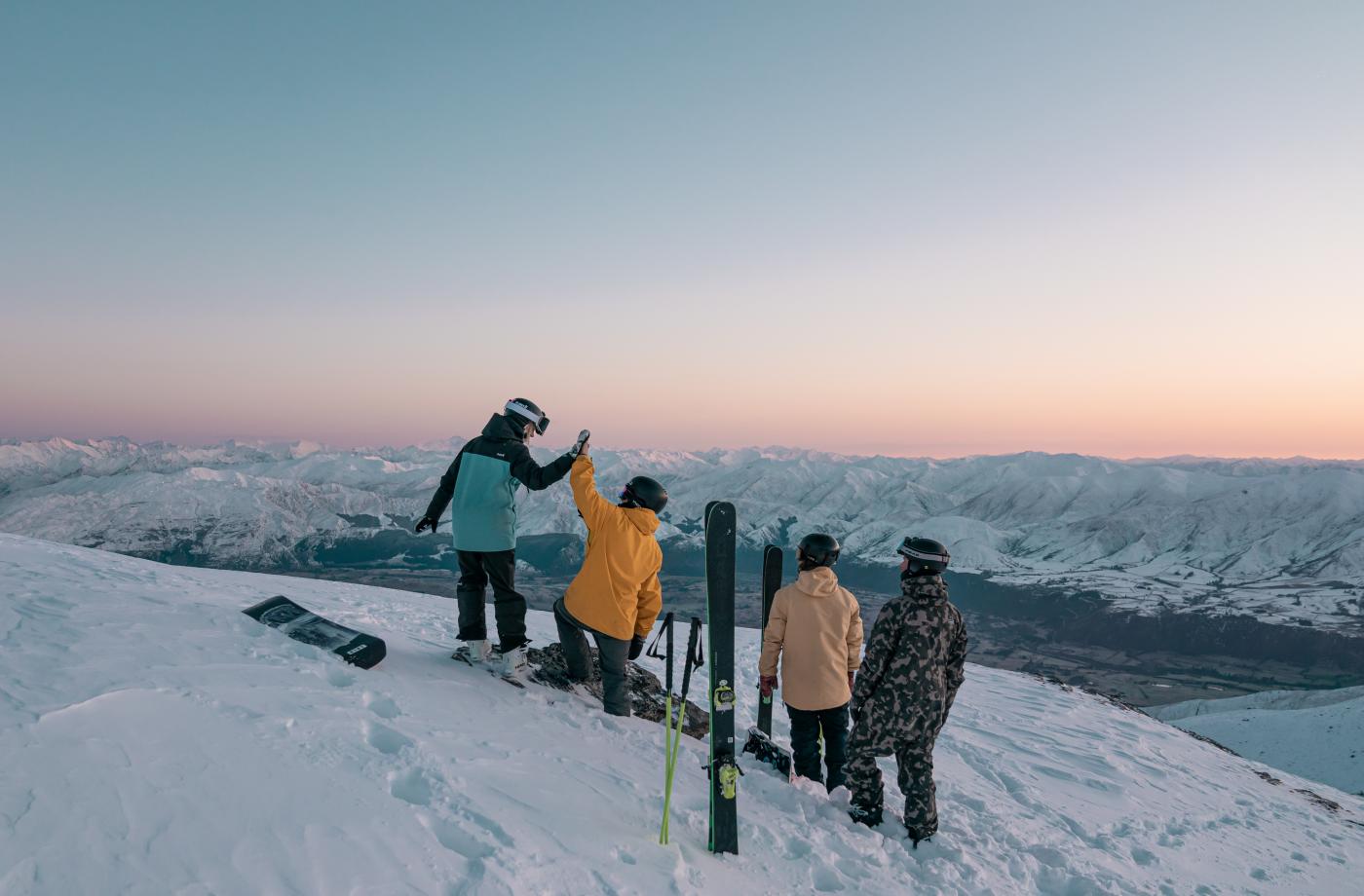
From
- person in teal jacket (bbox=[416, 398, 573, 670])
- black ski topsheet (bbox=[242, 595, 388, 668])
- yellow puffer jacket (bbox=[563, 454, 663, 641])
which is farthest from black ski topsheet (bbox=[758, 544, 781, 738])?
black ski topsheet (bbox=[242, 595, 388, 668])

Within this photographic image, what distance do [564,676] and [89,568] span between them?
6.47 metres

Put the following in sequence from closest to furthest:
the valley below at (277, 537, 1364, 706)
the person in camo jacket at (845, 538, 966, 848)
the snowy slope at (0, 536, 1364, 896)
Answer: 1. the snowy slope at (0, 536, 1364, 896)
2. the person in camo jacket at (845, 538, 966, 848)
3. the valley below at (277, 537, 1364, 706)

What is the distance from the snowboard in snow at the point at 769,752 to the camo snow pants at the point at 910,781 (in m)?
0.92

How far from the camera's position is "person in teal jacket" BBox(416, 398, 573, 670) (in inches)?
296

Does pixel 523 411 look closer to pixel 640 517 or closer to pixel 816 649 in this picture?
pixel 640 517

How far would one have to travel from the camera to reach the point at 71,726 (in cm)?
404

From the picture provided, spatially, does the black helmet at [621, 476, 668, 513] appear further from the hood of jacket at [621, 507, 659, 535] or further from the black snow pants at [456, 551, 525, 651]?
the black snow pants at [456, 551, 525, 651]

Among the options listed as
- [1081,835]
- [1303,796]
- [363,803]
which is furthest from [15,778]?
[1303,796]

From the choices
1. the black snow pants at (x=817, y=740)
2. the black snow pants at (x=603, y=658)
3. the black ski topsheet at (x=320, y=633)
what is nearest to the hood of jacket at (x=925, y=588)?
the black snow pants at (x=817, y=740)

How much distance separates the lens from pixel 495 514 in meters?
7.62

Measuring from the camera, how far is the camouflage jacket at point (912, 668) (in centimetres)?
644

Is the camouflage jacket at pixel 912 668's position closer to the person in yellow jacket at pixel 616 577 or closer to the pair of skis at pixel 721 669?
the pair of skis at pixel 721 669

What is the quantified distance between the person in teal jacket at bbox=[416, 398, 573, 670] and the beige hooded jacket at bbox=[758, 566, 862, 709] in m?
2.87

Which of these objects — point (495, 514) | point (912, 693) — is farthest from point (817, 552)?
point (495, 514)
